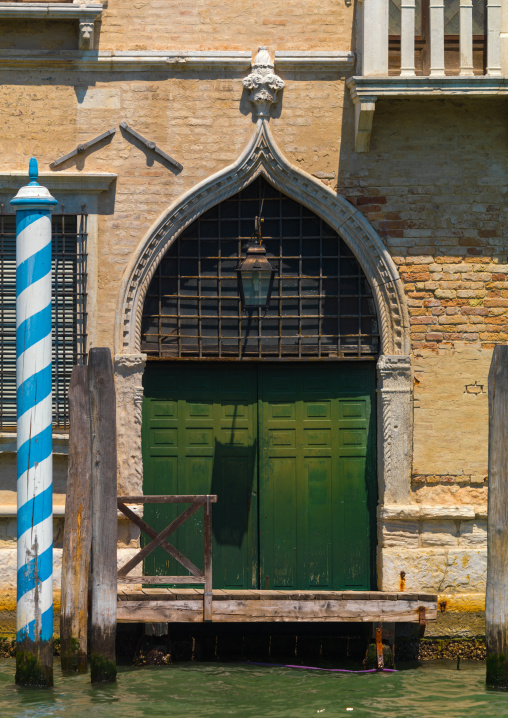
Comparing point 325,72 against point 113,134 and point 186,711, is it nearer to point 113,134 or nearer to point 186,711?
point 113,134

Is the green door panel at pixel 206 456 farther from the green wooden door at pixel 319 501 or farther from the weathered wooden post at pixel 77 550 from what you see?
the weathered wooden post at pixel 77 550

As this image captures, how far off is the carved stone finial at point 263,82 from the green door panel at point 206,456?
2.11m

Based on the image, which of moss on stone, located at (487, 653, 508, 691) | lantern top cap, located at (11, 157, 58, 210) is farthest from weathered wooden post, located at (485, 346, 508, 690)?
lantern top cap, located at (11, 157, 58, 210)

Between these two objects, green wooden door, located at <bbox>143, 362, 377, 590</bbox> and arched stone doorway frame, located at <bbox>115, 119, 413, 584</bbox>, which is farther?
green wooden door, located at <bbox>143, 362, 377, 590</bbox>

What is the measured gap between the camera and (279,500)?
8797 mm

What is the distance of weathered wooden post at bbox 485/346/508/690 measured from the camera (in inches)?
272

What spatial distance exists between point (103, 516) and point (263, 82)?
3713mm

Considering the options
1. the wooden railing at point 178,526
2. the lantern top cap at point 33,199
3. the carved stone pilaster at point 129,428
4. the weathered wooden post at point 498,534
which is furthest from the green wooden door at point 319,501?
the lantern top cap at point 33,199

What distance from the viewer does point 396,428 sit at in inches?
339

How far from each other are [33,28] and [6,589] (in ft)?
14.3

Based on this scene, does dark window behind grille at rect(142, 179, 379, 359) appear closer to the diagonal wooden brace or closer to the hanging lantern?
the hanging lantern

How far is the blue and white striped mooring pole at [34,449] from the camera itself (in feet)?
22.1

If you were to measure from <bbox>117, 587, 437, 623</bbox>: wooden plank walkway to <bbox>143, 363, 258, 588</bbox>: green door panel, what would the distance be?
1.08 meters

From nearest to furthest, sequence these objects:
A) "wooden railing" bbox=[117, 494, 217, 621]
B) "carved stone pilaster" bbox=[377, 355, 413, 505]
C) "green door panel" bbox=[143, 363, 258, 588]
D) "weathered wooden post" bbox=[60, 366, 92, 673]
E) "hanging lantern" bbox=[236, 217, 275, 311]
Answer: "weathered wooden post" bbox=[60, 366, 92, 673] → "wooden railing" bbox=[117, 494, 217, 621] → "hanging lantern" bbox=[236, 217, 275, 311] → "carved stone pilaster" bbox=[377, 355, 413, 505] → "green door panel" bbox=[143, 363, 258, 588]
